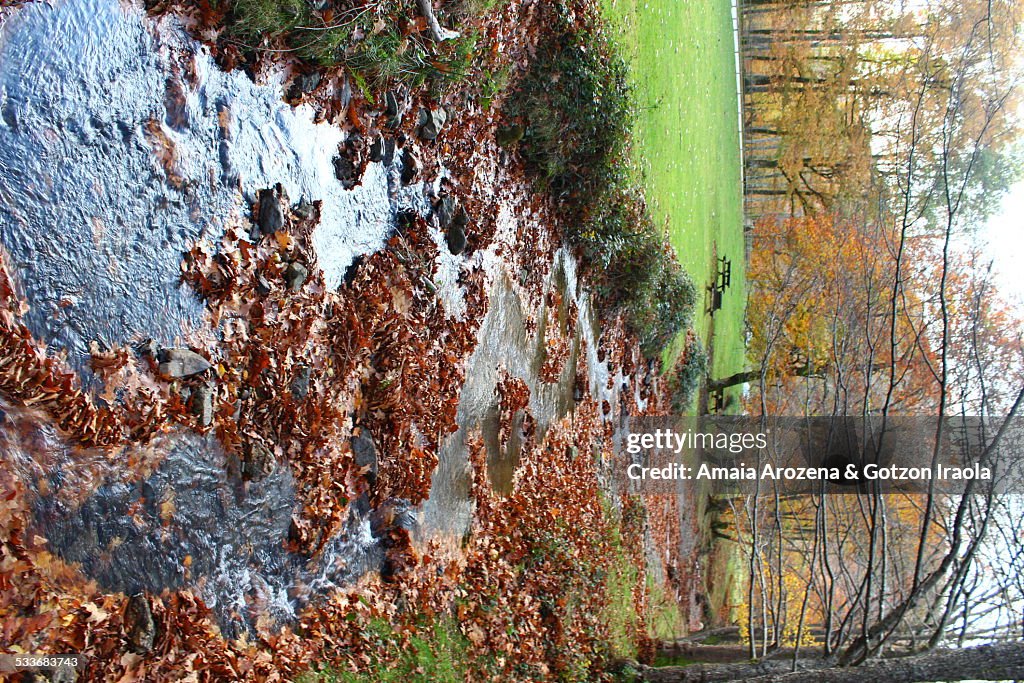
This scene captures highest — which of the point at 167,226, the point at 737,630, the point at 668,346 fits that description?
the point at 668,346

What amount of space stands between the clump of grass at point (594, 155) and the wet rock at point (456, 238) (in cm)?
159

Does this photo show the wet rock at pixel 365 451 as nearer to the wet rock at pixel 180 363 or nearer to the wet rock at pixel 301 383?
the wet rock at pixel 301 383

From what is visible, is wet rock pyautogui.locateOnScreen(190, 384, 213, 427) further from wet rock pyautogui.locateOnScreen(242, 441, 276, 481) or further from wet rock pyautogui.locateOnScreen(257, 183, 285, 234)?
wet rock pyautogui.locateOnScreen(257, 183, 285, 234)

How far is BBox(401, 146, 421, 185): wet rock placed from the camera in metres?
5.46

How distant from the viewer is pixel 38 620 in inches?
116

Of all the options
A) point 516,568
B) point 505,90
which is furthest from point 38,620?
point 505,90

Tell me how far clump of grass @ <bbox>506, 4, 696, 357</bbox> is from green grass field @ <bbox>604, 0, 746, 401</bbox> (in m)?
1.21

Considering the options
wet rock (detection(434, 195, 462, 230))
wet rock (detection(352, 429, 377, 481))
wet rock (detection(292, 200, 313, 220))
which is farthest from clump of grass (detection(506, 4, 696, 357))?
wet rock (detection(352, 429, 377, 481))

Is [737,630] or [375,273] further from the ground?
[375,273]

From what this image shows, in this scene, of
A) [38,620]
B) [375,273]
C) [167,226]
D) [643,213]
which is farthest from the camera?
[643,213]

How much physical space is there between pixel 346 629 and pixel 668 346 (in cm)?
980

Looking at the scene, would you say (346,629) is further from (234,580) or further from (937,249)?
(937,249)

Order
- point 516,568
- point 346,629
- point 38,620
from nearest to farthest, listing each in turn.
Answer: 1. point 38,620
2. point 346,629
3. point 516,568

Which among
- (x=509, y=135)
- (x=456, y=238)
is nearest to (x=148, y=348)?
(x=456, y=238)
